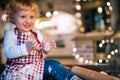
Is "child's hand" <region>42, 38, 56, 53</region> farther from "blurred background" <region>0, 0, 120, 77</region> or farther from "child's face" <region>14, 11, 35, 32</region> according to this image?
"blurred background" <region>0, 0, 120, 77</region>

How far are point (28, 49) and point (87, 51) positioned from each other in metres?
2.23

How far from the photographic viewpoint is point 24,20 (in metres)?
1.59

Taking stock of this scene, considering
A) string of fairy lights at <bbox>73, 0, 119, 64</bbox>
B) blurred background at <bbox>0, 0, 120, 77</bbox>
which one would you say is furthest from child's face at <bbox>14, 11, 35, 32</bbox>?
blurred background at <bbox>0, 0, 120, 77</bbox>

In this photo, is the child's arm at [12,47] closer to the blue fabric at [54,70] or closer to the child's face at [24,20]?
the child's face at [24,20]

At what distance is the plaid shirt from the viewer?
158 centimetres

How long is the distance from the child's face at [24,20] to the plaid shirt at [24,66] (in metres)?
0.03

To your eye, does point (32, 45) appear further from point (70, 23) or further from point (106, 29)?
point (70, 23)

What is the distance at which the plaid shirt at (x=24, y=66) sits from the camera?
1.58m

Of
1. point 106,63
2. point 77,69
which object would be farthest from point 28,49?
point 106,63

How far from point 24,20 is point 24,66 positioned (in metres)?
0.20

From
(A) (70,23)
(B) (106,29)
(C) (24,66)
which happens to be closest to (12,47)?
(C) (24,66)

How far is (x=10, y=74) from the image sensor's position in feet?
5.19

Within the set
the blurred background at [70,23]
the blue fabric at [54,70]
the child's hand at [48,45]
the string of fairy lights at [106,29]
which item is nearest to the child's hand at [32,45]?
the child's hand at [48,45]

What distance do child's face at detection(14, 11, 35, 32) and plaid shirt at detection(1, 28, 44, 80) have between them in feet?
0.09
